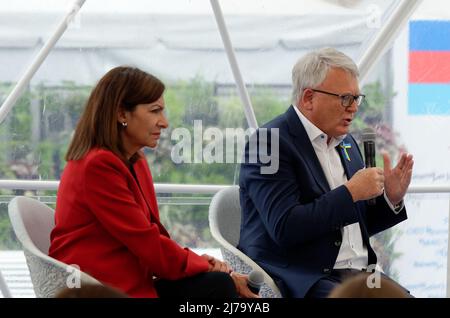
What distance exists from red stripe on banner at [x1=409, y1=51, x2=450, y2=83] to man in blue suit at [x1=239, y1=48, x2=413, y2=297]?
2.99m

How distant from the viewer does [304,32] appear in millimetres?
6328

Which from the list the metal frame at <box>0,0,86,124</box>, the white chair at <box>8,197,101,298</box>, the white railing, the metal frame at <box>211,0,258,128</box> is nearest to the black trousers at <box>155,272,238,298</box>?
the white chair at <box>8,197,101,298</box>

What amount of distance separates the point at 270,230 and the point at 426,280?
4123 mm

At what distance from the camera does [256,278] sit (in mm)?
3295

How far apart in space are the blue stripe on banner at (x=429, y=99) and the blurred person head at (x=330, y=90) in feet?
10.2

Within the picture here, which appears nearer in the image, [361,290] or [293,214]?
[361,290]

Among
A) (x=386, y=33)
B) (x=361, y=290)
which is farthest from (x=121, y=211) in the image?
(x=386, y=33)

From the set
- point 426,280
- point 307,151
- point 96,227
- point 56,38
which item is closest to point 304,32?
point 56,38

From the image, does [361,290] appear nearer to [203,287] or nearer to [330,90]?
[203,287]

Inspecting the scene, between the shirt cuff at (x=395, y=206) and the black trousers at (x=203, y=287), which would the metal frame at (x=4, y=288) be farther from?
the shirt cuff at (x=395, y=206)

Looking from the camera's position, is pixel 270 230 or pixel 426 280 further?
pixel 426 280

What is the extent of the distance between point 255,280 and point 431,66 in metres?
3.79

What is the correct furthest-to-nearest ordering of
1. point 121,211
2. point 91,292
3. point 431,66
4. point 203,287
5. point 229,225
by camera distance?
1. point 431,66
2. point 229,225
3. point 203,287
4. point 121,211
5. point 91,292
